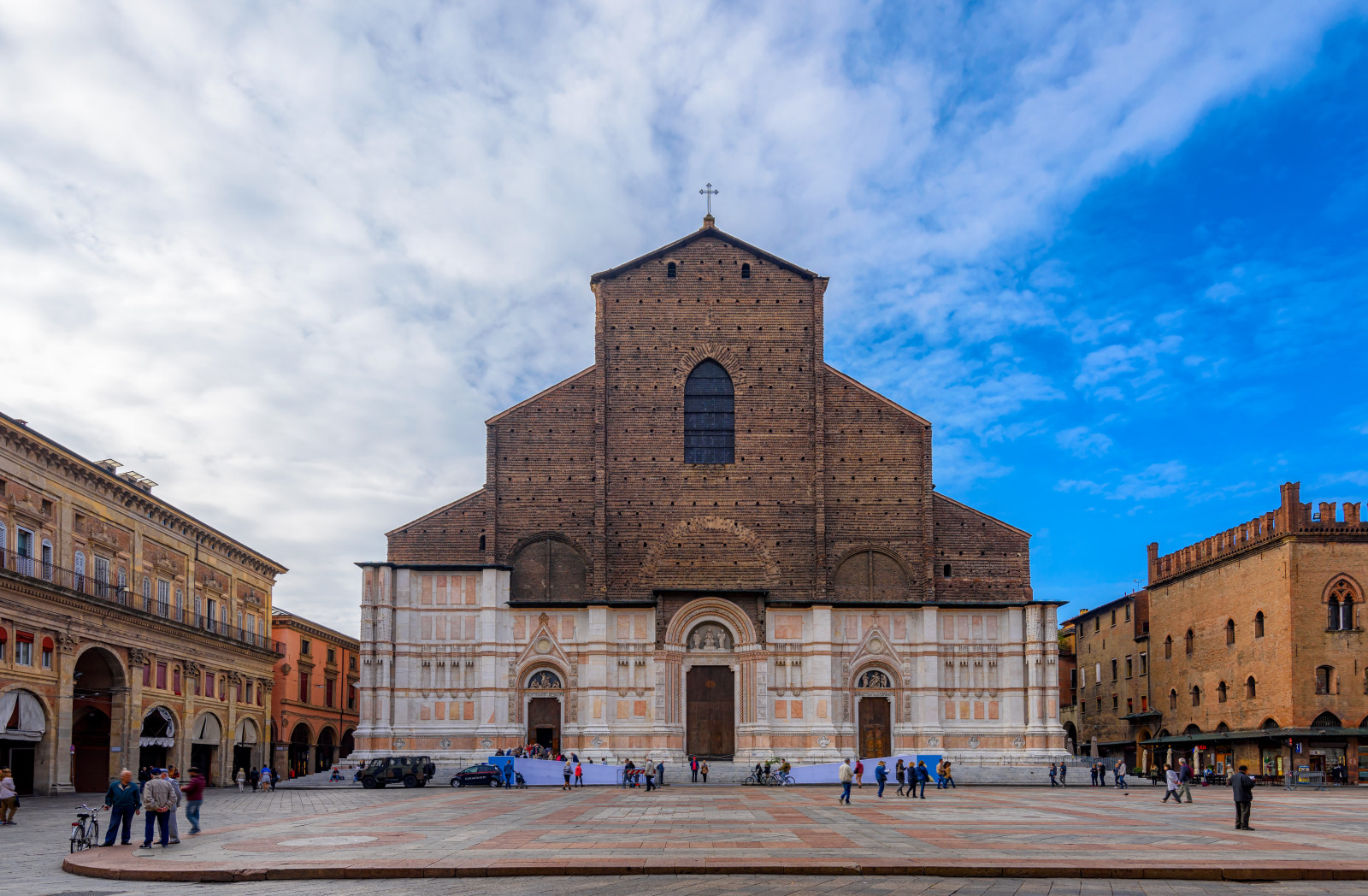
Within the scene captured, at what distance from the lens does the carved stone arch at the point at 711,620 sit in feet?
145

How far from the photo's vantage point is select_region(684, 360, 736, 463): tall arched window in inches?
1828

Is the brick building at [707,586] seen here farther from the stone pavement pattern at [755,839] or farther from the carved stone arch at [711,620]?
the stone pavement pattern at [755,839]

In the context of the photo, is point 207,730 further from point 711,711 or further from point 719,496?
point 719,496

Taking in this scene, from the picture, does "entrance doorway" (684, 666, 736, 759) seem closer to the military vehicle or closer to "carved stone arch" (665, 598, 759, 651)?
"carved stone arch" (665, 598, 759, 651)

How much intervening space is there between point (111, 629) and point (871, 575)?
26.6m

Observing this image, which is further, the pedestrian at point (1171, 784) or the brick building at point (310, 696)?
the brick building at point (310, 696)

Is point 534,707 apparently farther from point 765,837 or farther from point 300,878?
point 300,878

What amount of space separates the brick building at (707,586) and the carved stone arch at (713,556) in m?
0.07

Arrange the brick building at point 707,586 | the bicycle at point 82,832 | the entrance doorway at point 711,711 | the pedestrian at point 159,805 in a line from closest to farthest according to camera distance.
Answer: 1. the bicycle at point 82,832
2. the pedestrian at point 159,805
3. the brick building at point 707,586
4. the entrance doorway at point 711,711

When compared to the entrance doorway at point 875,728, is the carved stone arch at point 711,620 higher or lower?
higher

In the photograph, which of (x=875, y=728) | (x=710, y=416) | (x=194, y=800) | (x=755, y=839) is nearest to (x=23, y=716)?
(x=194, y=800)

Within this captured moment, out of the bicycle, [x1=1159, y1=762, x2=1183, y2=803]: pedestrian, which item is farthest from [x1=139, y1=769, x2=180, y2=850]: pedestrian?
[x1=1159, y1=762, x2=1183, y2=803]: pedestrian

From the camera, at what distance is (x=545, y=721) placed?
1735 inches

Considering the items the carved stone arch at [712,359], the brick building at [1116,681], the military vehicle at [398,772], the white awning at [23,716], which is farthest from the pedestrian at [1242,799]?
the brick building at [1116,681]
